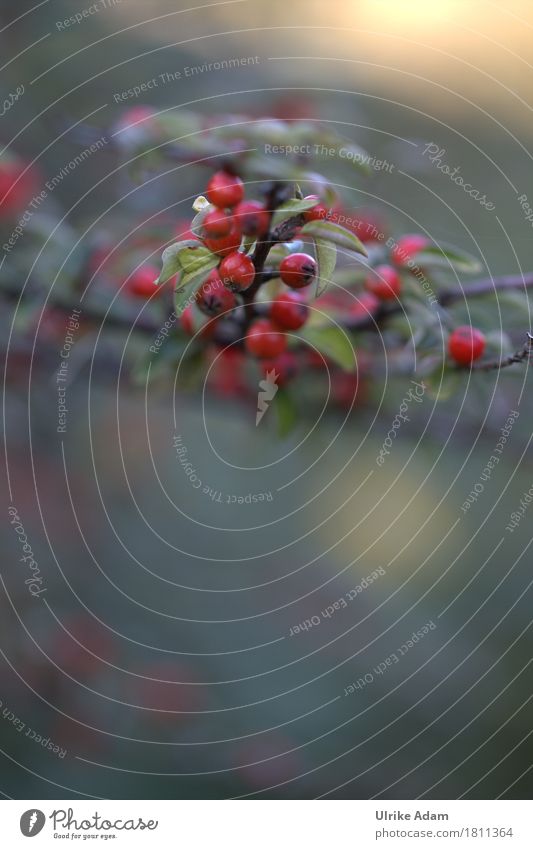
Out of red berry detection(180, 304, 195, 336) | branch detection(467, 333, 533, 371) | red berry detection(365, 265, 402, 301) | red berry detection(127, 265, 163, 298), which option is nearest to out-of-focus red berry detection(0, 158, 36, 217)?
red berry detection(127, 265, 163, 298)

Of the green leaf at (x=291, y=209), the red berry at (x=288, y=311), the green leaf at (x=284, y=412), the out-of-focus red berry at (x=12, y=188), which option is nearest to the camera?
the green leaf at (x=291, y=209)

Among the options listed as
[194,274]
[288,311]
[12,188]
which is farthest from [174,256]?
[12,188]

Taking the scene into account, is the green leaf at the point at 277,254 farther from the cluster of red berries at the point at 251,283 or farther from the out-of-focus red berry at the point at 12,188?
the out-of-focus red berry at the point at 12,188

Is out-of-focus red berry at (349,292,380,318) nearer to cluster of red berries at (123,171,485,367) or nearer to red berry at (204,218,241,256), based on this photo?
cluster of red berries at (123,171,485,367)

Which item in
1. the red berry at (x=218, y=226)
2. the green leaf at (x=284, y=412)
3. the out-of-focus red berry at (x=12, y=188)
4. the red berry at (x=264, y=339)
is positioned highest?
the out-of-focus red berry at (x=12, y=188)

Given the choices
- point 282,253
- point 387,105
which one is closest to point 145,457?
point 387,105

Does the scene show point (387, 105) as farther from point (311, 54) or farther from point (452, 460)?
point (452, 460)

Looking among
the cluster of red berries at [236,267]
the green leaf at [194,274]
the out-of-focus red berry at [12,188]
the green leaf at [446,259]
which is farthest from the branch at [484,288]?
the out-of-focus red berry at [12,188]
